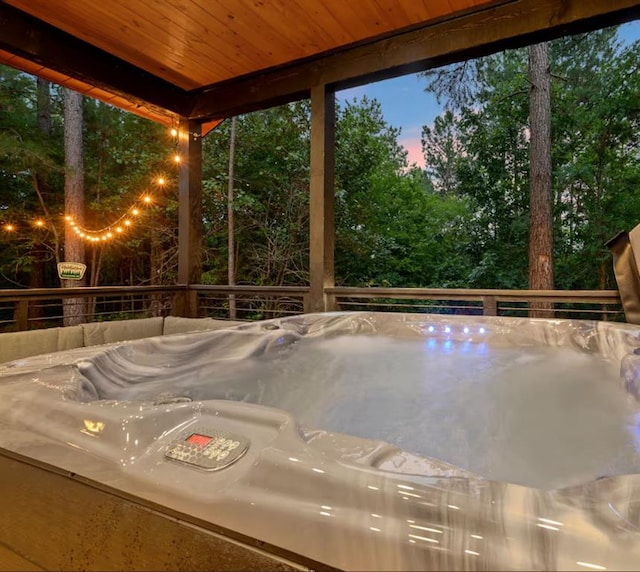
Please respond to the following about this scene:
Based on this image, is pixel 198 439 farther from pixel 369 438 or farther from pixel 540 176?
pixel 540 176

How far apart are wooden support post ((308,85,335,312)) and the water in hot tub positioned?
1040 mm

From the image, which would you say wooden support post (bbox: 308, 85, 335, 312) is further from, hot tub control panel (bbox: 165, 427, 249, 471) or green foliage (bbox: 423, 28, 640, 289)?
green foliage (bbox: 423, 28, 640, 289)

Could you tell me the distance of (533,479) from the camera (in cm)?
88

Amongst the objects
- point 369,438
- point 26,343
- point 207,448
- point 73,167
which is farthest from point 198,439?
point 73,167

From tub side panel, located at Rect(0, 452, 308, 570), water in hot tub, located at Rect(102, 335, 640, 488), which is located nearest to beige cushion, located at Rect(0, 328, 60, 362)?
water in hot tub, located at Rect(102, 335, 640, 488)

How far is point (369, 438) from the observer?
108 centimetres

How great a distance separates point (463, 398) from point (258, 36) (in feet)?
8.42

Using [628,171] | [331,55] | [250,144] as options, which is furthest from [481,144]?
[331,55]

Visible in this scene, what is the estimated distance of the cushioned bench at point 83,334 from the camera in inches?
81.9

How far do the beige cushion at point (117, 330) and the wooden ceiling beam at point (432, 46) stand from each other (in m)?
1.90

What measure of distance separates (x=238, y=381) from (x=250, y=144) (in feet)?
18.8

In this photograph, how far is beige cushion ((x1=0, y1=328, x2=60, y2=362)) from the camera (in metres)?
2.04

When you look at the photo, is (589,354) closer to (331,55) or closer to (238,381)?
(238,381)

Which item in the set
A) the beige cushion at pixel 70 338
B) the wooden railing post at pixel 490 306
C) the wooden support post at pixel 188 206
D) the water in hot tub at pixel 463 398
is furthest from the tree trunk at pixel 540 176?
the beige cushion at pixel 70 338
